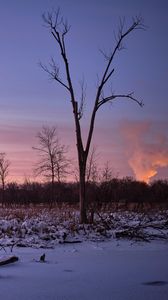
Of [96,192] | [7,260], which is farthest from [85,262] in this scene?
[96,192]

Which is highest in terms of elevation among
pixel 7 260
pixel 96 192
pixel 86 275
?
pixel 96 192

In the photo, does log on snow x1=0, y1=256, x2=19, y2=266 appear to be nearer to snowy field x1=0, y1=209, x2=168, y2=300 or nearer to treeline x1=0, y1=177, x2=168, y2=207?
snowy field x1=0, y1=209, x2=168, y2=300

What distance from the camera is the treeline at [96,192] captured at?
1770 inches

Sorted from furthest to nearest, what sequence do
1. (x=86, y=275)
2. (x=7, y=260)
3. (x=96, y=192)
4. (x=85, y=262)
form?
1. (x=96, y=192)
2. (x=85, y=262)
3. (x=7, y=260)
4. (x=86, y=275)

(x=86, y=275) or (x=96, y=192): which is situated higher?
(x=96, y=192)

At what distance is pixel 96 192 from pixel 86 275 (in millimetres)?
33462

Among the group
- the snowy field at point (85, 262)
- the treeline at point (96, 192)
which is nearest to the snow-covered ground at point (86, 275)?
the snowy field at point (85, 262)

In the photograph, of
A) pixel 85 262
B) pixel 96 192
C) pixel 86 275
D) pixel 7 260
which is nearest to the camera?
pixel 86 275

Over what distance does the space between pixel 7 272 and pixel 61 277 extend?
104 cm

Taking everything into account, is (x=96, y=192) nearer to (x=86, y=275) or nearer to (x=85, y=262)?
(x=85, y=262)

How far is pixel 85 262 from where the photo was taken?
34.0 ft

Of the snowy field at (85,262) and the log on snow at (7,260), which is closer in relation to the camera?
the snowy field at (85,262)

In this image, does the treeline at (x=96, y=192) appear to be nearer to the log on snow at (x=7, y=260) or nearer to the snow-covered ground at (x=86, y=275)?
the snow-covered ground at (x=86, y=275)

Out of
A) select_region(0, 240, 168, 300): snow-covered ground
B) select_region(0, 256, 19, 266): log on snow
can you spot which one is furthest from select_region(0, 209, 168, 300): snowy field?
select_region(0, 256, 19, 266): log on snow
